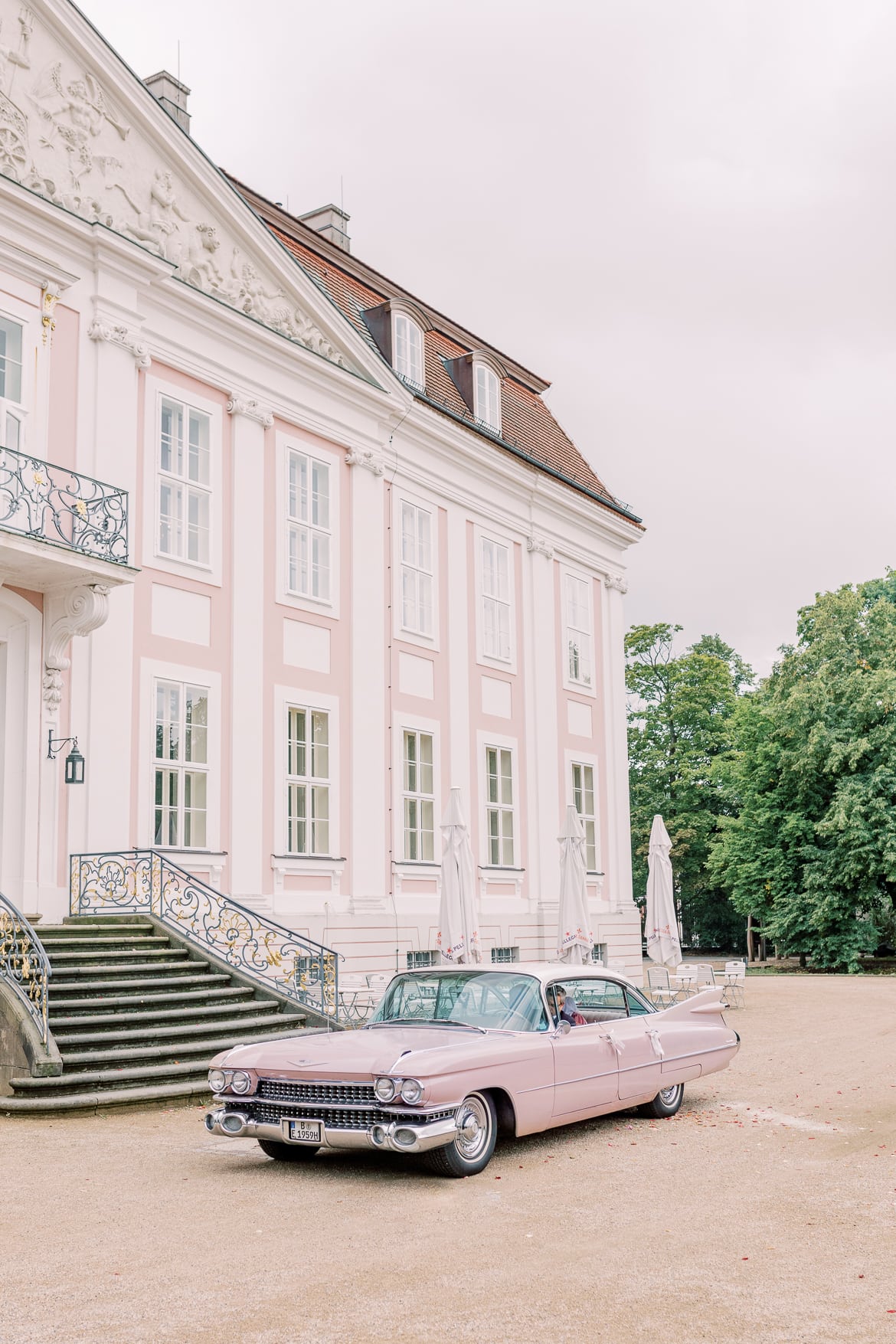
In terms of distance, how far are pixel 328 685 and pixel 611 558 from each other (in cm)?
1048

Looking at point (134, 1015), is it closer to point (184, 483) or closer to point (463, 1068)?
point (463, 1068)

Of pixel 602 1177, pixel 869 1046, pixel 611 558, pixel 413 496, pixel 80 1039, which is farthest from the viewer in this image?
pixel 611 558

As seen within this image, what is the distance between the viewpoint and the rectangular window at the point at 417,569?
22.3 meters

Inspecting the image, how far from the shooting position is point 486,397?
1006 inches

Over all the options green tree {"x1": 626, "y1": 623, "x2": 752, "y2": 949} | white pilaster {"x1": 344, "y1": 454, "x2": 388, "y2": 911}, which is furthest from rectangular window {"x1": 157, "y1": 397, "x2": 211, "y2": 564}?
green tree {"x1": 626, "y1": 623, "x2": 752, "y2": 949}

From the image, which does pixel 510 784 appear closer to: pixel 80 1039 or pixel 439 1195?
Answer: pixel 80 1039

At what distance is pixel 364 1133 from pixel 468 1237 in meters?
1.44

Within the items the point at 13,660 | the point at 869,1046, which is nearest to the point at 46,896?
the point at 13,660

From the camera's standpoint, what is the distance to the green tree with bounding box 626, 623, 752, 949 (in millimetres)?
53406

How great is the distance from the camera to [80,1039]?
1167 cm

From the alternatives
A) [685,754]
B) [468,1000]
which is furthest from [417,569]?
[685,754]

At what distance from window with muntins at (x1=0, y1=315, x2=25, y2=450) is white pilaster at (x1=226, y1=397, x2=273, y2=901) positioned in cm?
376

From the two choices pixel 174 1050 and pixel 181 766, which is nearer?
pixel 174 1050

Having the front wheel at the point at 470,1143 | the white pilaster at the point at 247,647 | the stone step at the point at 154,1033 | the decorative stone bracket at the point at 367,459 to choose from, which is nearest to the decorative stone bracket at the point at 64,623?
the white pilaster at the point at 247,647
